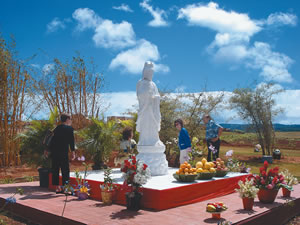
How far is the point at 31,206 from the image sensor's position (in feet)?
18.2

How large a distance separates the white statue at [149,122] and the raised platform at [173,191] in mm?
964

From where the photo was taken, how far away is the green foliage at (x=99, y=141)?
351 inches

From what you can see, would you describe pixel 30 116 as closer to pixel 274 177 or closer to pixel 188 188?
pixel 188 188

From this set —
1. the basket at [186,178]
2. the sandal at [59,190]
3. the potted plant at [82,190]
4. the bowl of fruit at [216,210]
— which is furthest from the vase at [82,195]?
the bowl of fruit at [216,210]

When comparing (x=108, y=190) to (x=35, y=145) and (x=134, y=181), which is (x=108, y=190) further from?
(x=35, y=145)

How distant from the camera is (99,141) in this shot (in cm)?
907

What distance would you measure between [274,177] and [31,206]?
458cm

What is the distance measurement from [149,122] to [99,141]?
7.52 feet

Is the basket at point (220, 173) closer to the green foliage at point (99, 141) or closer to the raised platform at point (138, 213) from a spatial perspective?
the raised platform at point (138, 213)

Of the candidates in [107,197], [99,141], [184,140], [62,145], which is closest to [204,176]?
[184,140]

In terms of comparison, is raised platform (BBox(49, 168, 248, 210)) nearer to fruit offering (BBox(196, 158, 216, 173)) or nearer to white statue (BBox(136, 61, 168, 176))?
fruit offering (BBox(196, 158, 216, 173))

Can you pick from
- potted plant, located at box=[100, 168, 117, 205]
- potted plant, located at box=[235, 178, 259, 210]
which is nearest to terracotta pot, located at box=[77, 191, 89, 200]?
potted plant, located at box=[100, 168, 117, 205]

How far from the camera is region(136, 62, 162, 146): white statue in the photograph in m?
7.42

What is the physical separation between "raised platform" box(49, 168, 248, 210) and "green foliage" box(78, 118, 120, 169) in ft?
6.24
